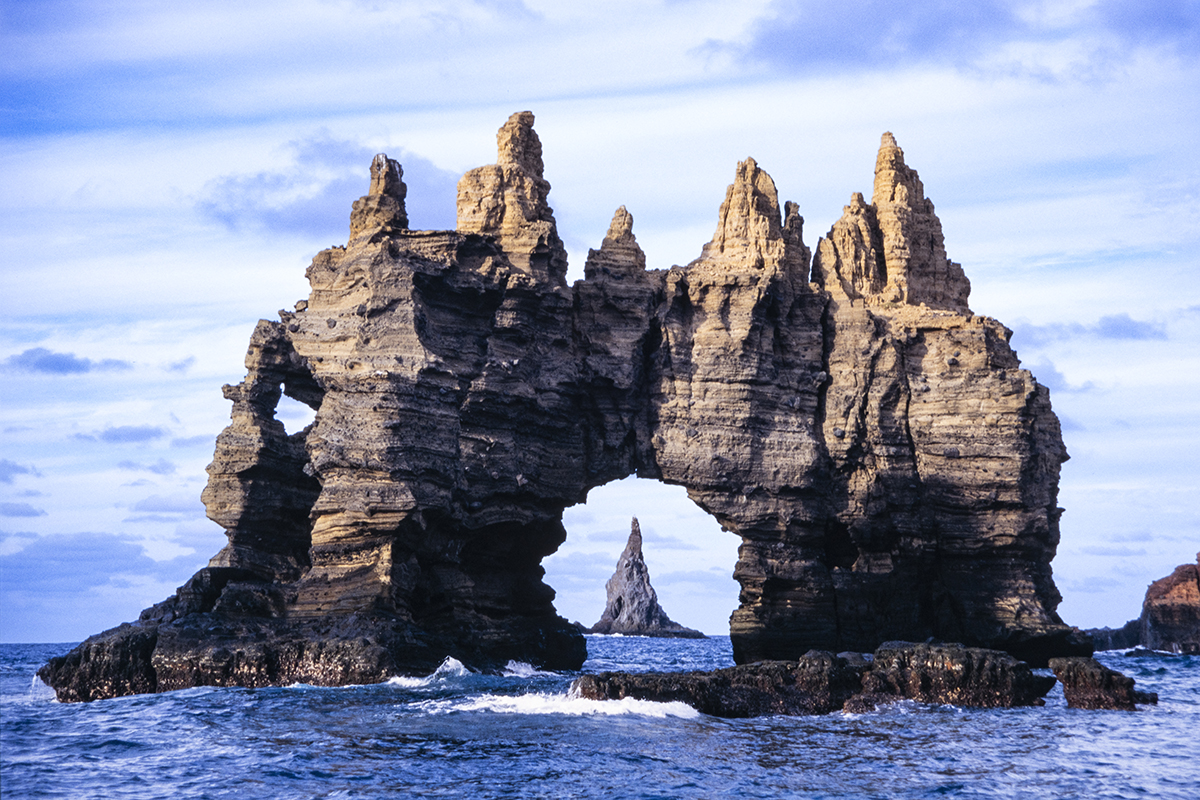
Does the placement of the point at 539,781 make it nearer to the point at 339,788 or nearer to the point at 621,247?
the point at 339,788

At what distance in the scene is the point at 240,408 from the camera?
2004 inches

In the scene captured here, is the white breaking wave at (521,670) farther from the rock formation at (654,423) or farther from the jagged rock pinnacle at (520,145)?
the jagged rock pinnacle at (520,145)

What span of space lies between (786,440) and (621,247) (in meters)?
10.5

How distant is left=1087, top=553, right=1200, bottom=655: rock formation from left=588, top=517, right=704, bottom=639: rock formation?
42.0 metres

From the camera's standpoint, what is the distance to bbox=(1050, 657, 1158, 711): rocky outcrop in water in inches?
1478

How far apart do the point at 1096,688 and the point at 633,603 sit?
7787 centimetres

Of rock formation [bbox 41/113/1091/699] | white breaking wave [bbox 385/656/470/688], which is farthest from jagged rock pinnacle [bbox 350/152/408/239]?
white breaking wave [bbox 385/656/470/688]

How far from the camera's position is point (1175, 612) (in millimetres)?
85750

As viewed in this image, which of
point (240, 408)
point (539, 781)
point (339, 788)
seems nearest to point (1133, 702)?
point (539, 781)

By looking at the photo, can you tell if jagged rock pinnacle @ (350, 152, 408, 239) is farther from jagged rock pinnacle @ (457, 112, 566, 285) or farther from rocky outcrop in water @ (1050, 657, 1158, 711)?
rocky outcrop in water @ (1050, 657, 1158, 711)

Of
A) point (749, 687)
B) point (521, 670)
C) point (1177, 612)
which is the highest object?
point (1177, 612)

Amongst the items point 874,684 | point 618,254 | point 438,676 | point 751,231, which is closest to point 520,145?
point 618,254

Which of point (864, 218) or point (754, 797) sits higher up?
point (864, 218)

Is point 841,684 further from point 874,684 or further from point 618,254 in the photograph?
point 618,254
